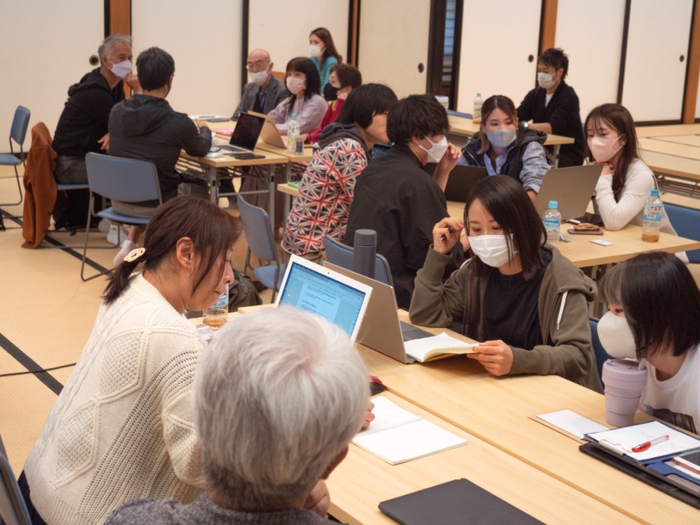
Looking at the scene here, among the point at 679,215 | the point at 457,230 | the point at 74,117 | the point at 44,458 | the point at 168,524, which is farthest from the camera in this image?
the point at 74,117

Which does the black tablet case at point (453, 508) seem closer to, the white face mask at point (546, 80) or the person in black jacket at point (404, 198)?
the person in black jacket at point (404, 198)

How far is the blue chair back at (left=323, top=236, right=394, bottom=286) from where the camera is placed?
2.75 meters

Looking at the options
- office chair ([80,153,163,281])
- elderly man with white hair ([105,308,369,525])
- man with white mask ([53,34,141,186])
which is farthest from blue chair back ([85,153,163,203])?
elderly man with white hair ([105,308,369,525])

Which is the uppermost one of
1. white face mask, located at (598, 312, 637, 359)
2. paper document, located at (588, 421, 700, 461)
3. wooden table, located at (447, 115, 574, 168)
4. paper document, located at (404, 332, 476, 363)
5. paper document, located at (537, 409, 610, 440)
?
wooden table, located at (447, 115, 574, 168)

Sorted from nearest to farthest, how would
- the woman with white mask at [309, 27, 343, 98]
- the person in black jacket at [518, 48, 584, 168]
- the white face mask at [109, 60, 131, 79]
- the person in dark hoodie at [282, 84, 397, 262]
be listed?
the person in dark hoodie at [282, 84, 397, 262] < the white face mask at [109, 60, 131, 79] < the person in black jacket at [518, 48, 584, 168] < the woman with white mask at [309, 27, 343, 98]

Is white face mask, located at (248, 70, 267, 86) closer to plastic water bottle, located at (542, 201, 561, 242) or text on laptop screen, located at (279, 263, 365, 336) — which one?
plastic water bottle, located at (542, 201, 561, 242)

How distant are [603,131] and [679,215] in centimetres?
71

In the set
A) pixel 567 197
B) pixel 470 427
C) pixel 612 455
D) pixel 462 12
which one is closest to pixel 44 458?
pixel 470 427

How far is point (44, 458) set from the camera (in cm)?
169

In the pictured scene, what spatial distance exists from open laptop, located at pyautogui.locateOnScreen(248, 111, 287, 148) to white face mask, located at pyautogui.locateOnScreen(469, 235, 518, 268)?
3581mm

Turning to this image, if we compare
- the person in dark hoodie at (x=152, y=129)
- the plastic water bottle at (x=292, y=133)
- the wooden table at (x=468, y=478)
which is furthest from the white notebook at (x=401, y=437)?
the plastic water bottle at (x=292, y=133)

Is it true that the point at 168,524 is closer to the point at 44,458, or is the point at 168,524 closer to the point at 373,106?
the point at 44,458

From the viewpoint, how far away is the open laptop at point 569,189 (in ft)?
12.6

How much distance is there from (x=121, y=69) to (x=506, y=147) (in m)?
2.84
